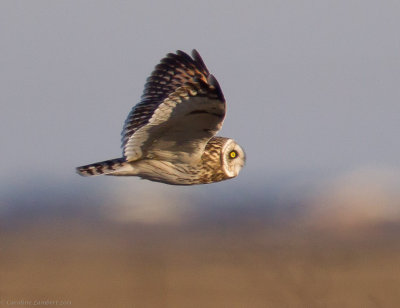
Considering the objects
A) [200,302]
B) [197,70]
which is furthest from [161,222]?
[197,70]

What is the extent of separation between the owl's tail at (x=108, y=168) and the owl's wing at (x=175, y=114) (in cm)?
7

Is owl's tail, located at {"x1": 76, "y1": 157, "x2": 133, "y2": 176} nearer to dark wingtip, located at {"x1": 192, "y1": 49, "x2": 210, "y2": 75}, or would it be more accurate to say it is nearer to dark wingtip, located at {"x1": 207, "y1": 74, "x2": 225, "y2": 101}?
dark wingtip, located at {"x1": 192, "y1": 49, "x2": 210, "y2": 75}

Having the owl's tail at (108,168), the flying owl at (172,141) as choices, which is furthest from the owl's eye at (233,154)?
the owl's tail at (108,168)

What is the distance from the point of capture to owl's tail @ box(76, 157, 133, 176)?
9.75m

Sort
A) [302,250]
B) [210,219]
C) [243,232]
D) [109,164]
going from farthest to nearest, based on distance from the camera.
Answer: [210,219], [243,232], [302,250], [109,164]

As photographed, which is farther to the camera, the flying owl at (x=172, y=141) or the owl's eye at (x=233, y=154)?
the owl's eye at (x=233, y=154)

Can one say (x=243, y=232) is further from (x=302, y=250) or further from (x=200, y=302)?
(x=200, y=302)

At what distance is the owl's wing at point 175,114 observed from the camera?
898 cm

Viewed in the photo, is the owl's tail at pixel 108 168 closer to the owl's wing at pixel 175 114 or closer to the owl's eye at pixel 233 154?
the owl's wing at pixel 175 114

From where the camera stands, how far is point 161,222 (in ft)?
80.3

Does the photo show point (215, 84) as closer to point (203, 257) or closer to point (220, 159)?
point (220, 159)

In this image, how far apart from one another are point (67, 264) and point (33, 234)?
4485 mm

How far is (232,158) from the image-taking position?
32.9 feet

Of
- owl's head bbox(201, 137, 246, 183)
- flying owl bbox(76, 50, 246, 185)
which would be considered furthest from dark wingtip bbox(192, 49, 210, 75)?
owl's head bbox(201, 137, 246, 183)
